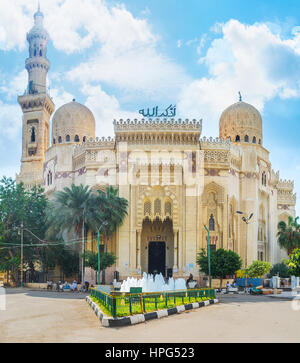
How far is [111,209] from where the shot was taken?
4181cm

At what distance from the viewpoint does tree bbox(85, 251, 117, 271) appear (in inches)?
1597

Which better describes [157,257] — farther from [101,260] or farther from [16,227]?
[16,227]

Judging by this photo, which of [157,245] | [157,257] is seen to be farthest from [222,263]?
[157,245]

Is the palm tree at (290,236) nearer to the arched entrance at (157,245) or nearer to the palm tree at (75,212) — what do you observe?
the arched entrance at (157,245)

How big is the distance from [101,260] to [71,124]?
1722cm

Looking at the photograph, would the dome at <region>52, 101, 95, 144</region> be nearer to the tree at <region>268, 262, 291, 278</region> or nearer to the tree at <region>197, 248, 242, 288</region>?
the tree at <region>197, 248, 242, 288</region>

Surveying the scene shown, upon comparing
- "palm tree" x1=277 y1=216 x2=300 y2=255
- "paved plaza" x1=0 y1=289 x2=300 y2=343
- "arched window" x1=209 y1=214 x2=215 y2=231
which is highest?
"arched window" x1=209 y1=214 x2=215 y2=231

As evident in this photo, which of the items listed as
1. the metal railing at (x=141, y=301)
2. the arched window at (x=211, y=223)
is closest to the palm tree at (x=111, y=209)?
the arched window at (x=211, y=223)

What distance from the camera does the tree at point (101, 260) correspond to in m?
40.6

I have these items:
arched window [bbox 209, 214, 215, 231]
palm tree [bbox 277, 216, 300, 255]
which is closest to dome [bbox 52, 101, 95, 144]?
arched window [bbox 209, 214, 215, 231]

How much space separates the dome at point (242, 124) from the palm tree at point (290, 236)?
9.58m

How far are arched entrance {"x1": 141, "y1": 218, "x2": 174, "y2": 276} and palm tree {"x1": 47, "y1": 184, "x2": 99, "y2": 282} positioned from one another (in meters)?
6.22
